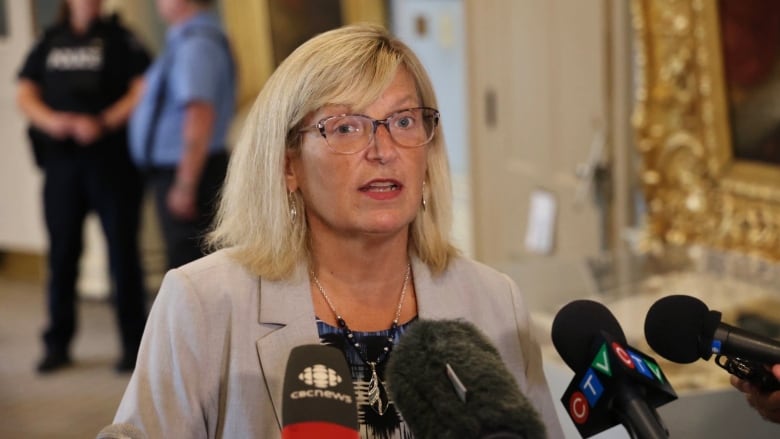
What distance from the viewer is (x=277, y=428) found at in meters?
1.87

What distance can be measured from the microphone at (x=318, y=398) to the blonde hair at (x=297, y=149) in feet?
2.07

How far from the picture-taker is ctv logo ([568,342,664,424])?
4.42 feet

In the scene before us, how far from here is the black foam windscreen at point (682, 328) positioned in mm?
1543

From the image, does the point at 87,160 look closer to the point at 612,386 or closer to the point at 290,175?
the point at 290,175

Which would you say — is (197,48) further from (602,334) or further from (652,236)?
(602,334)

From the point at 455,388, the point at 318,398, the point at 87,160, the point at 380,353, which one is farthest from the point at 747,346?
the point at 87,160

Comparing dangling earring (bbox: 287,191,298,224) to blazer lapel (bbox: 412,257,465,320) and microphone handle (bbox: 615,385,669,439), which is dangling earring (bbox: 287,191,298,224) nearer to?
blazer lapel (bbox: 412,257,465,320)

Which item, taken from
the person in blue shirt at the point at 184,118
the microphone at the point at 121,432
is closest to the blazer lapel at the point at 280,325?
the microphone at the point at 121,432

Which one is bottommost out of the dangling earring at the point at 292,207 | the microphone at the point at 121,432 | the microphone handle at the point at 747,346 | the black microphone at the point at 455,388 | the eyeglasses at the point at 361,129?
the microphone at the point at 121,432

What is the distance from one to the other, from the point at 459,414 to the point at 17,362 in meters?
5.23

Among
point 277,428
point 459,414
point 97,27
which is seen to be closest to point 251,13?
point 97,27

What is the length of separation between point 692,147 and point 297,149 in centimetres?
238

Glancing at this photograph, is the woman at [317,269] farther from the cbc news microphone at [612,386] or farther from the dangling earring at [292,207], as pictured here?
the cbc news microphone at [612,386]

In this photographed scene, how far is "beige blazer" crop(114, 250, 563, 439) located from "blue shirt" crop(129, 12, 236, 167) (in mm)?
3264
